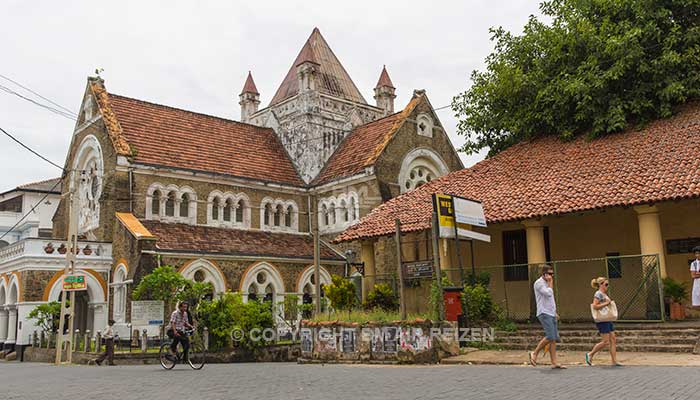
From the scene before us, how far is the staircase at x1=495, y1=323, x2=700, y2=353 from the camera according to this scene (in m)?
13.5

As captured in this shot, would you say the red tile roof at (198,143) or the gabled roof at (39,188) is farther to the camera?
the gabled roof at (39,188)

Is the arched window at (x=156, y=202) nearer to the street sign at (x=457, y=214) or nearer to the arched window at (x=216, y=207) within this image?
the arched window at (x=216, y=207)

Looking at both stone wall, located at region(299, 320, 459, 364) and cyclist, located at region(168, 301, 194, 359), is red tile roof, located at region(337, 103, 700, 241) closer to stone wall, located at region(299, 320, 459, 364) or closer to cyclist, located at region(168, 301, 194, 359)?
stone wall, located at region(299, 320, 459, 364)

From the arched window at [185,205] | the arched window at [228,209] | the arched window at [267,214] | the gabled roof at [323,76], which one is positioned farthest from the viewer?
the gabled roof at [323,76]

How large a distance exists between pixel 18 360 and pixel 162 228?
766cm

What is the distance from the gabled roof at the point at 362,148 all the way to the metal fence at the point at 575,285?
33.2 ft

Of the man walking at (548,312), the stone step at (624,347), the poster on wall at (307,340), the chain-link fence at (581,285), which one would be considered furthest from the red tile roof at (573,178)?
the man walking at (548,312)

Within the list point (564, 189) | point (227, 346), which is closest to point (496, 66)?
point (564, 189)

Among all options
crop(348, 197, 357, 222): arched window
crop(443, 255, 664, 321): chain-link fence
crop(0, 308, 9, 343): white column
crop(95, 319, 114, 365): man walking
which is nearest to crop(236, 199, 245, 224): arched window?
crop(348, 197, 357, 222): arched window

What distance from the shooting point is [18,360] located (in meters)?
26.2

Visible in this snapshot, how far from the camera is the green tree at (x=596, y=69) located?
20.3 m

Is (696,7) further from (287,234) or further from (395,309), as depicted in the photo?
(287,234)

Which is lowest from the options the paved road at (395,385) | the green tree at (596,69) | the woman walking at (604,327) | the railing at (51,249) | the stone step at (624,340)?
the paved road at (395,385)

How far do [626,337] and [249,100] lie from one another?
32.0 m
